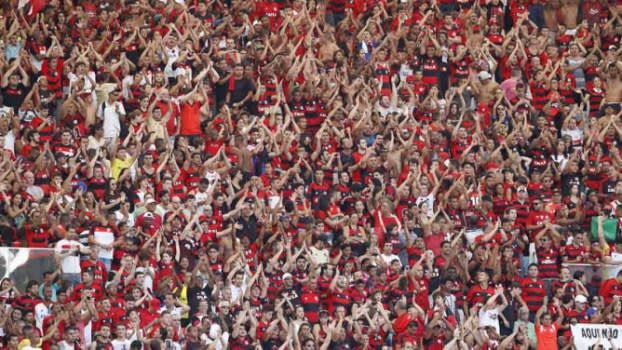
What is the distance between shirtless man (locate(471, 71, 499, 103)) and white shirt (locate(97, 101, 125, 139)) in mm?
6461

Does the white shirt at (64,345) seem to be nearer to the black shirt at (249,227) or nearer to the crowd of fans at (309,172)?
the crowd of fans at (309,172)

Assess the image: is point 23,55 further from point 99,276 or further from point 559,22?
point 559,22

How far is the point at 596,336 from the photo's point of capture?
2872cm

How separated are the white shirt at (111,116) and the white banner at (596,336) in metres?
8.09

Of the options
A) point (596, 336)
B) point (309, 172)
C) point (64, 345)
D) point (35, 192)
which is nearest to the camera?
point (64, 345)

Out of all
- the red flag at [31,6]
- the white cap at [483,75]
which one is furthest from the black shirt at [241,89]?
the white cap at [483,75]

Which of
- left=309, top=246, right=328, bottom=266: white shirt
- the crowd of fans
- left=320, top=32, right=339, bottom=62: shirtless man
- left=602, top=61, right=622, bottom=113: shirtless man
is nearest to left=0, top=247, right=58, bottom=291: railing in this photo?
the crowd of fans

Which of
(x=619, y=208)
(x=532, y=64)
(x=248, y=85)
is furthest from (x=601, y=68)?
(x=248, y=85)

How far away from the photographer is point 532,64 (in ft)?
112

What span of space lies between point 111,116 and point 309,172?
3.39 meters

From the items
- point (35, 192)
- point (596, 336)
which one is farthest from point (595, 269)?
point (35, 192)

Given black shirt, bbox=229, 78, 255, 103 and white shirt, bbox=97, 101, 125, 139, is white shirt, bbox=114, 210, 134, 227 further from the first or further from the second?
black shirt, bbox=229, 78, 255, 103

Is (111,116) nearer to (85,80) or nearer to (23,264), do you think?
(85,80)

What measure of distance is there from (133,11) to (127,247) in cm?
606
